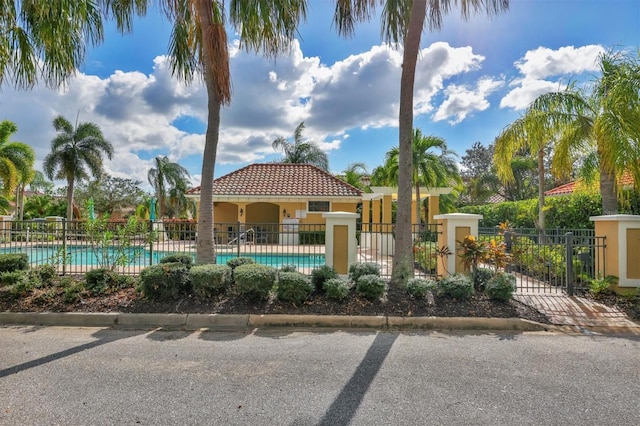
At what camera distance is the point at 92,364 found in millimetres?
4176

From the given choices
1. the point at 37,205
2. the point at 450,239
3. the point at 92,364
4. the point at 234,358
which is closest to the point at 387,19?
the point at 450,239

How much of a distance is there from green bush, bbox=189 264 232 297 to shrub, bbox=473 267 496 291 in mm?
4973

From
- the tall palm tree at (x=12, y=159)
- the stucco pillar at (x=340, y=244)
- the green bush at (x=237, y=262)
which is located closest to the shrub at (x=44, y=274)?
the green bush at (x=237, y=262)

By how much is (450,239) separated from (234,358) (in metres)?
5.34

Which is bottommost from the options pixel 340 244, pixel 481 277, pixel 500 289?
pixel 500 289

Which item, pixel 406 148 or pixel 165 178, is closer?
pixel 406 148

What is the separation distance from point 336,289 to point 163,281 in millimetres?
3096

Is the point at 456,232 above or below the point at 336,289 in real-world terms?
above

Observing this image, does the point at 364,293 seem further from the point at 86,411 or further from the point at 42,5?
the point at 42,5

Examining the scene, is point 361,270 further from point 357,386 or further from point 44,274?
point 44,274

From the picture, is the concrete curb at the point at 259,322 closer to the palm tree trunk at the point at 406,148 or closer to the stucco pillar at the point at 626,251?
the palm tree trunk at the point at 406,148

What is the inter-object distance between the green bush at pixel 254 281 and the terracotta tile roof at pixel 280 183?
517 inches

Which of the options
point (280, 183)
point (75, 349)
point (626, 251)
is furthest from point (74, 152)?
point (626, 251)

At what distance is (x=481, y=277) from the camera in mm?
7129
